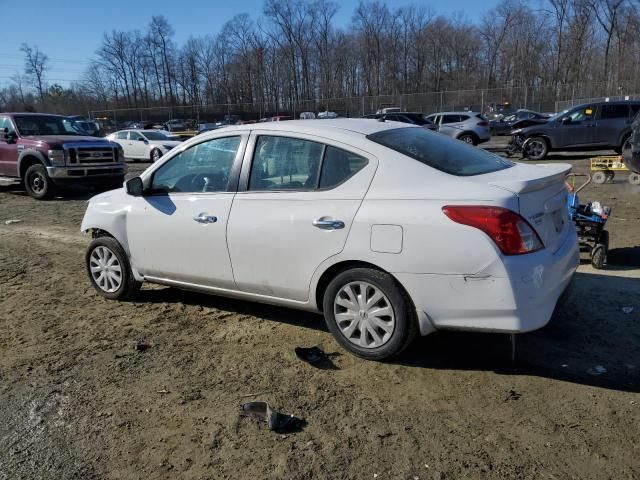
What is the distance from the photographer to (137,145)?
23.7 metres

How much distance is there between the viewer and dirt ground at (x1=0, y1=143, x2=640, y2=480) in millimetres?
2797

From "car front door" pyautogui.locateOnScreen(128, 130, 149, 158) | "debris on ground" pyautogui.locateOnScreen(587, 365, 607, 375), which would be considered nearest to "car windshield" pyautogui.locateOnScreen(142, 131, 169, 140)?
"car front door" pyautogui.locateOnScreen(128, 130, 149, 158)

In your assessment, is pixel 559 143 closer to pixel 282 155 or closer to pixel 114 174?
pixel 114 174

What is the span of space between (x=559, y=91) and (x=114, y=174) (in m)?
42.7

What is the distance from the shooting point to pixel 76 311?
5.13 metres

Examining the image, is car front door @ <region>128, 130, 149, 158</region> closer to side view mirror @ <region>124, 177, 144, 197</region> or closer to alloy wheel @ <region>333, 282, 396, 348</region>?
side view mirror @ <region>124, 177, 144, 197</region>

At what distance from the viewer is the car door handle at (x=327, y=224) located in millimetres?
3682

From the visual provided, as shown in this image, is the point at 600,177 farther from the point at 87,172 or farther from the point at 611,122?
the point at 87,172

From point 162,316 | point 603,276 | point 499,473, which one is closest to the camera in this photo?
point 499,473

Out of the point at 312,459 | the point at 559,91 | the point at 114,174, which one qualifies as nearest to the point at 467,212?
the point at 312,459

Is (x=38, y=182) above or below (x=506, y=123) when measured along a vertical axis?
below

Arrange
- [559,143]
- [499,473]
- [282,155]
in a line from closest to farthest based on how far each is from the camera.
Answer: [499,473] < [282,155] < [559,143]

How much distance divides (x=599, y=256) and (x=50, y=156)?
1118cm

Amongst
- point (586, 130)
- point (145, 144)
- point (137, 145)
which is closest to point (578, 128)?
point (586, 130)
